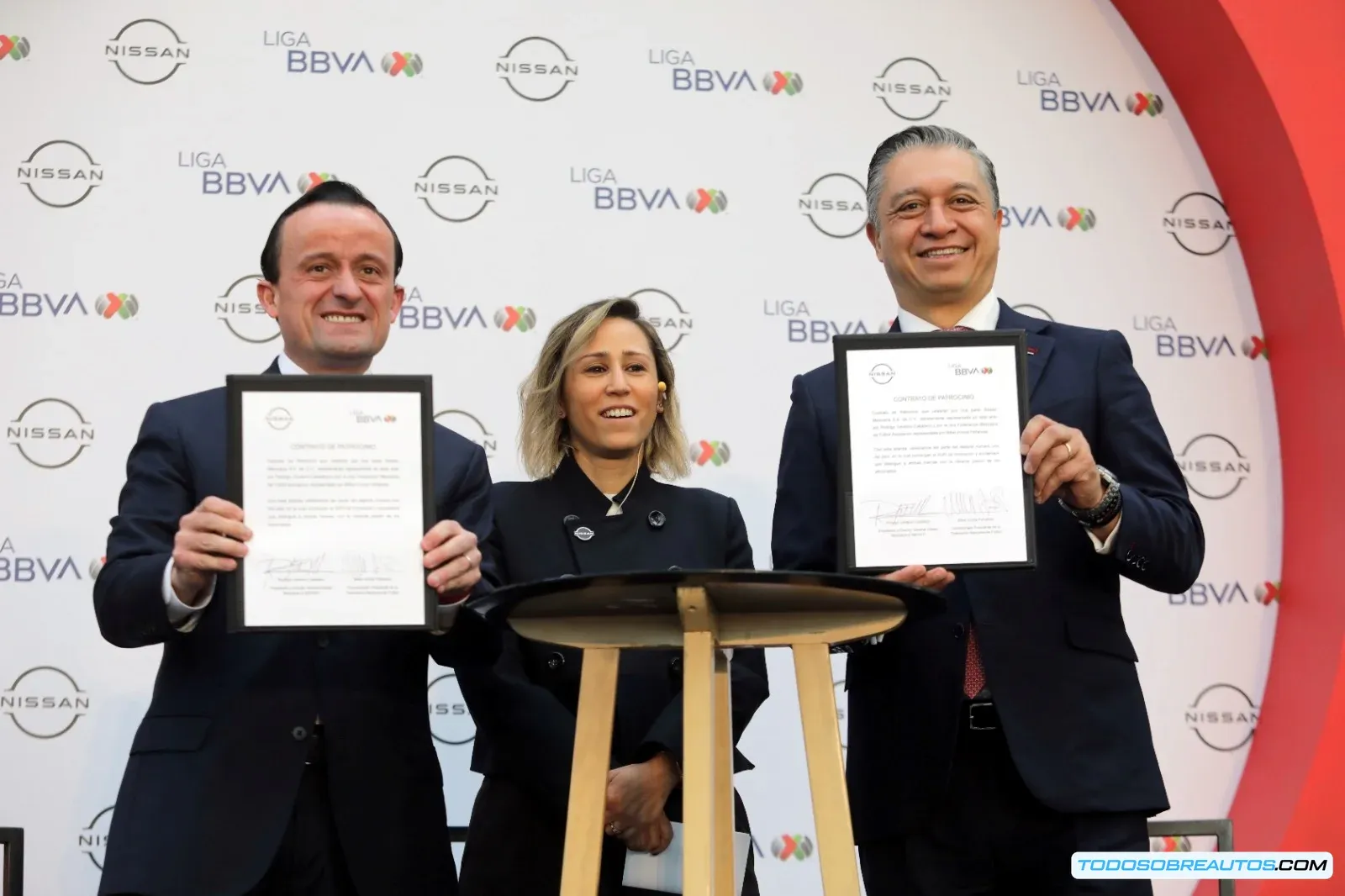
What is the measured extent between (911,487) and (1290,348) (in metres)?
2.60

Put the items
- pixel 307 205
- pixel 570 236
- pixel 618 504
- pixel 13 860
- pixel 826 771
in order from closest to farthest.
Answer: pixel 826 771, pixel 307 205, pixel 618 504, pixel 13 860, pixel 570 236

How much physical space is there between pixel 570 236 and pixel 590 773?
8.14 feet

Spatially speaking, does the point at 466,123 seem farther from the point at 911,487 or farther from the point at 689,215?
the point at 911,487

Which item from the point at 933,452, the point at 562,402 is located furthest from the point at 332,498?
the point at 933,452

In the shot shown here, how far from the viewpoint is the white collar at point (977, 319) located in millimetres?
2807

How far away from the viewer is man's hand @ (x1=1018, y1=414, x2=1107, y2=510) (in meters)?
2.36

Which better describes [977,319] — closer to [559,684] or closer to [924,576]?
[924,576]

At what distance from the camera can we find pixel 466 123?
441 cm

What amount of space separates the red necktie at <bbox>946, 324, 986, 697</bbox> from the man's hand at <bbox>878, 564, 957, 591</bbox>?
17 centimetres

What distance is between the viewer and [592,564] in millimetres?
2906

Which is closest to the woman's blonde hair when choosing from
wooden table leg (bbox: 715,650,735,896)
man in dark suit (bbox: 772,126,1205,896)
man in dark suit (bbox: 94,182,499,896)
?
man in dark suit (bbox: 94,182,499,896)

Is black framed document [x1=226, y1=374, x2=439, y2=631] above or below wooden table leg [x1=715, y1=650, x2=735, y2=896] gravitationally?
above

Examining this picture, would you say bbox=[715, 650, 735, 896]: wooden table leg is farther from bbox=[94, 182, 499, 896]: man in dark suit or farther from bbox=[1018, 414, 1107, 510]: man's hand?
bbox=[1018, 414, 1107, 510]: man's hand

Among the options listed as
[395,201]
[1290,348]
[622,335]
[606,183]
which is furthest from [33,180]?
[1290,348]
